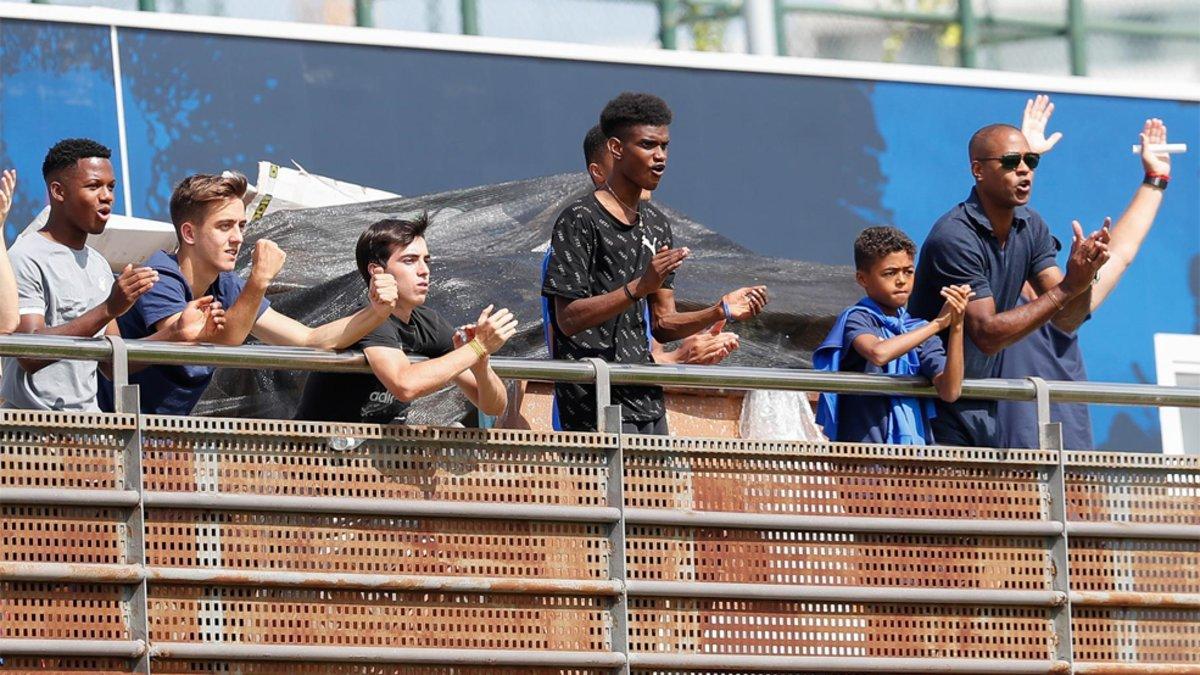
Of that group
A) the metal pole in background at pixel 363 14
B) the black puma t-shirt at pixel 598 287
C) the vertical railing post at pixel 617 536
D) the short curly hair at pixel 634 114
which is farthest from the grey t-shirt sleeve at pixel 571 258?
the metal pole in background at pixel 363 14

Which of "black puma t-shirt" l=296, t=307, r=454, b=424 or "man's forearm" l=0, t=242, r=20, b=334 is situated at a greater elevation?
"man's forearm" l=0, t=242, r=20, b=334

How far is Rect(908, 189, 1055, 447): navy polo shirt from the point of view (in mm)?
7859

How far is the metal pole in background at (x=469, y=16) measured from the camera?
13.1m

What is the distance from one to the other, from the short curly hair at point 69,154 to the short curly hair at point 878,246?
258 centimetres

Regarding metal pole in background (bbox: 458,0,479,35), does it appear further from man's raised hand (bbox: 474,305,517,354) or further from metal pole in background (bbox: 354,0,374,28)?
man's raised hand (bbox: 474,305,517,354)

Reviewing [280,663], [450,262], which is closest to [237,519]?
[280,663]

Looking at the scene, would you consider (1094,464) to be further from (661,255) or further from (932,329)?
(661,255)

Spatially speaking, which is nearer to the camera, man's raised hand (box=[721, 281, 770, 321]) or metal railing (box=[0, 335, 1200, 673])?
metal railing (box=[0, 335, 1200, 673])

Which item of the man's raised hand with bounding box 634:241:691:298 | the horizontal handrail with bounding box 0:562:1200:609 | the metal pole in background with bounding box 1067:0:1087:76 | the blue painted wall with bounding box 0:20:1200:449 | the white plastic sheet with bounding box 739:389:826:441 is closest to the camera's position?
the horizontal handrail with bounding box 0:562:1200:609

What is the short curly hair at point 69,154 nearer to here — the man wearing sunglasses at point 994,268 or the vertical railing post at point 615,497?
the vertical railing post at point 615,497

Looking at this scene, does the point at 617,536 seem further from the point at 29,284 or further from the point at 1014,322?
the point at 29,284

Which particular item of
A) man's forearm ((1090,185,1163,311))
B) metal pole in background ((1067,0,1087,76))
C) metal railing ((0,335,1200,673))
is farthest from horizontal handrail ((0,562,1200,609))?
metal pole in background ((1067,0,1087,76))

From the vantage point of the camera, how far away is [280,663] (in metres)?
6.66

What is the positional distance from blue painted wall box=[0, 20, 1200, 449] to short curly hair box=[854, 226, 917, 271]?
4.63m
